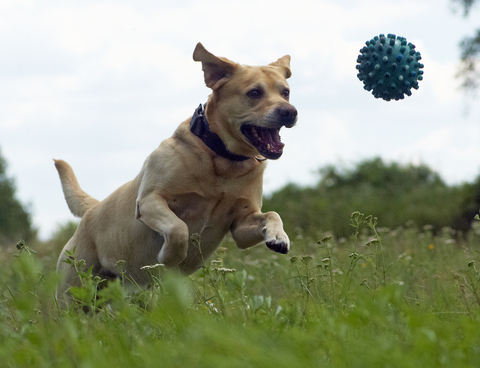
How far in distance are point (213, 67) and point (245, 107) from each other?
0.43m

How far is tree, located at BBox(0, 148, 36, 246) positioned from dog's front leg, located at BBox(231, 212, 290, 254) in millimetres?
22138

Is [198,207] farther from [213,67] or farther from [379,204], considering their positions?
[379,204]

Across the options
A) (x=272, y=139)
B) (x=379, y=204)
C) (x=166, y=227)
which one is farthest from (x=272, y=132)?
(x=379, y=204)

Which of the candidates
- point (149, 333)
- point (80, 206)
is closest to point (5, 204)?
point (80, 206)

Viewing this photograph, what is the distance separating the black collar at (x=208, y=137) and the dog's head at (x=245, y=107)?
1.8 inches

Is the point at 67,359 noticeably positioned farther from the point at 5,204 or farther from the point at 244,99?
the point at 5,204

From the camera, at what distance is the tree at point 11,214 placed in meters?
24.2

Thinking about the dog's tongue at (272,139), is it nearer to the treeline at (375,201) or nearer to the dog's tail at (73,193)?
the dog's tail at (73,193)

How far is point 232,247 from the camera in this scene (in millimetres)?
9000

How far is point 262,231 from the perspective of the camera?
3756 millimetres

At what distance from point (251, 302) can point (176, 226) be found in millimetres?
1605

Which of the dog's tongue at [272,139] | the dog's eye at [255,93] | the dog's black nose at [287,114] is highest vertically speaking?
the dog's eye at [255,93]

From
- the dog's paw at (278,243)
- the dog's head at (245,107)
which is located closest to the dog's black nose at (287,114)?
the dog's head at (245,107)

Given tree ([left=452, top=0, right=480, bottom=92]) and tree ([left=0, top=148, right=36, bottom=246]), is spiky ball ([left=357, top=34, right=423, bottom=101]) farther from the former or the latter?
tree ([left=0, top=148, right=36, bottom=246])
